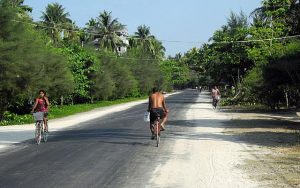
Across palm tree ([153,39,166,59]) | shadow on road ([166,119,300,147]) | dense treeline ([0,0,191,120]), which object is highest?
palm tree ([153,39,166,59])

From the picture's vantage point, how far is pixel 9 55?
28172mm

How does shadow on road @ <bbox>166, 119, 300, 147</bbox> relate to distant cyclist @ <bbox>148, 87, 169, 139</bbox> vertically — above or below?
below

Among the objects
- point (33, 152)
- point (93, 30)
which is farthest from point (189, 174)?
point (93, 30)

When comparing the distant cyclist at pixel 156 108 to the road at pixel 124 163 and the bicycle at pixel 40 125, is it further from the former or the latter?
the bicycle at pixel 40 125

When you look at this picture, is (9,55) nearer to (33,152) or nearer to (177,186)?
(33,152)

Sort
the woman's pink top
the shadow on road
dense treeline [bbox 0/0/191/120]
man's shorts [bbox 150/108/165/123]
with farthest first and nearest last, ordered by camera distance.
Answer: dense treeline [bbox 0/0/191/120], the woman's pink top, the shadow on road, man's shorts [bbox 150/108/165/123]

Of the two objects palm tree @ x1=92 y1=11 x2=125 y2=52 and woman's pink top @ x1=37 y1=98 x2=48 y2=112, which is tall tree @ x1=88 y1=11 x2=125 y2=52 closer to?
palm tree @ x1=92 y1=11 x2=125 y2=52

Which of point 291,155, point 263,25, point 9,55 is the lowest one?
point 291,155

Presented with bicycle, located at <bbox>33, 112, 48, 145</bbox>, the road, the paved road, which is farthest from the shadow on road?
bicycle, located at <bbox>33, 112, 48, 145</bbox>

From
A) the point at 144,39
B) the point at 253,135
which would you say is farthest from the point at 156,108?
the point at 144,39

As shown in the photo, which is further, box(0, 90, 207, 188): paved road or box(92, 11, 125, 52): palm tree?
box(92, 11, 125, 52): palm tree

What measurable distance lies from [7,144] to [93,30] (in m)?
75.5

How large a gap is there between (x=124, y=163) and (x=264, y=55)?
3223 centimetres

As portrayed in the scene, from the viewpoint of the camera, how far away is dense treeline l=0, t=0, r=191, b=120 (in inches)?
1156
